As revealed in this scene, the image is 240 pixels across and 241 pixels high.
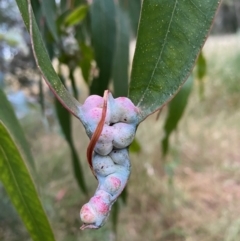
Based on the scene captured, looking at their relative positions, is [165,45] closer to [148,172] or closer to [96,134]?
[96,134]

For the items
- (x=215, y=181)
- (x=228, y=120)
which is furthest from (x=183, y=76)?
(x=228, y=120)

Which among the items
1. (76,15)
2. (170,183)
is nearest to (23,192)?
(76,15)

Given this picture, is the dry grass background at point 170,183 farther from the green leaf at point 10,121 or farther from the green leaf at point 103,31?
the green leaf at point 10,121

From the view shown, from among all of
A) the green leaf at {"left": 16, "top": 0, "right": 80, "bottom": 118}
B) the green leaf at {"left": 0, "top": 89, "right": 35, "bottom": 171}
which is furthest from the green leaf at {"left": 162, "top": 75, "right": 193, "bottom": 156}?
→ the green leaf at {"left": 16, "top": 0, "right": 80, "bottom": 118}

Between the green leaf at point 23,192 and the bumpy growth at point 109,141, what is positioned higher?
the bumpy growth at point 109,141

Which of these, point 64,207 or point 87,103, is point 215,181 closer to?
point 64,207

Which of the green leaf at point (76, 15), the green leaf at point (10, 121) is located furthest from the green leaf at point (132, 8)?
the green leaf at point (10, 121)
